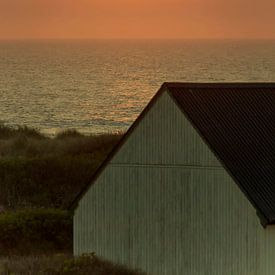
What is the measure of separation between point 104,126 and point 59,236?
145ft

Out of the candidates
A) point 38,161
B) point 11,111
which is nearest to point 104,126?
point 11,111

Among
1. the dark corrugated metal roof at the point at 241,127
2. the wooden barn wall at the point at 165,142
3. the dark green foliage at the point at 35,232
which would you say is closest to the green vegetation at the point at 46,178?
the dark green foliage at the point at 35,232

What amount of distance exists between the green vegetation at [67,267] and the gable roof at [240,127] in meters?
1.69

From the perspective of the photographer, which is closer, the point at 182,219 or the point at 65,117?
the point at 182,219

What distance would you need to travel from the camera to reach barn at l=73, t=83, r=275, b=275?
21266 millimetres

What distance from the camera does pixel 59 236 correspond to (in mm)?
28734

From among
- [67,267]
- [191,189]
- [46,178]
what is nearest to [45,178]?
[46,178]

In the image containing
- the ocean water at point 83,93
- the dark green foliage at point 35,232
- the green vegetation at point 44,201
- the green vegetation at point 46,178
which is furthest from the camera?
the ocean water at point 83,93

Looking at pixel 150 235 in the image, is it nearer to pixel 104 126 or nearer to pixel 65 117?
pixel 104 126

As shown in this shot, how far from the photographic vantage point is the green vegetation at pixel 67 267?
21688 millimetres

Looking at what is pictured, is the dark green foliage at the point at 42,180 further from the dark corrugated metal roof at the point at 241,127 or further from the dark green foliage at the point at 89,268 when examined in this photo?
the dark corrugated metal roof at the point at 241,127

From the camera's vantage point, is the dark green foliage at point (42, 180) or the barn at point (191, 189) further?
the dark green foliage at point (42, 180)

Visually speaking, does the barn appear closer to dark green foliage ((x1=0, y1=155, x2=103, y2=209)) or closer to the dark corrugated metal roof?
the dark corrugated metal roof

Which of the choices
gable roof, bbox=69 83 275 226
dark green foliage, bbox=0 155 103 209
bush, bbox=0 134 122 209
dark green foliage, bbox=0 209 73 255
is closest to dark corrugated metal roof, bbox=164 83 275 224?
gable roof, bbox=69 83 275 226
